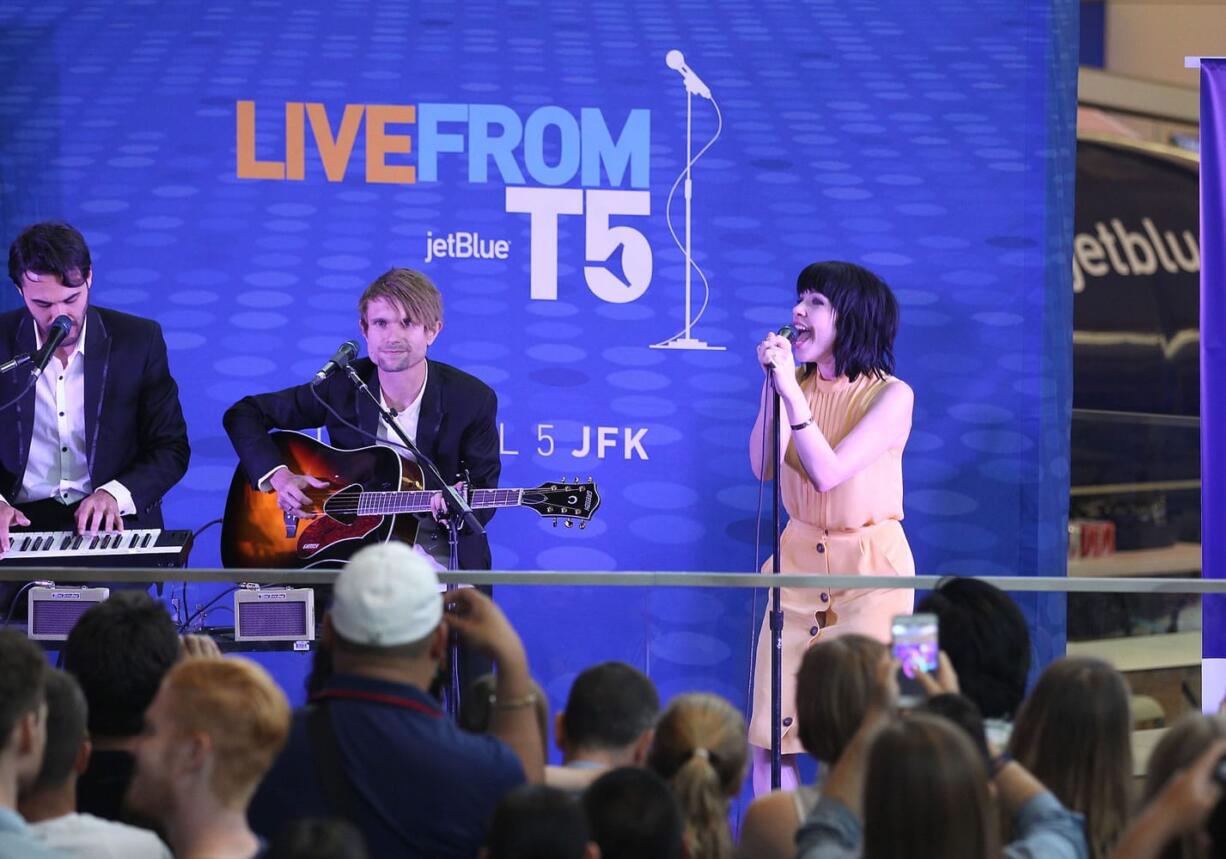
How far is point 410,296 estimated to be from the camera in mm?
6238

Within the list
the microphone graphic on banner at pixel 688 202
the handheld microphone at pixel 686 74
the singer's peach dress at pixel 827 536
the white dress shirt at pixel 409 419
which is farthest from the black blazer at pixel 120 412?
the handheld microphone at pixel 686 74

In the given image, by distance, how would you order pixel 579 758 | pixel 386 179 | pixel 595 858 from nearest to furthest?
1. pixel 595 858
2. pixel 579 758
3. pixel 386 179

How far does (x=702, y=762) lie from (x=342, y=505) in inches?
128

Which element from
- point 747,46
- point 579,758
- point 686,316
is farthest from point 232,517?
point 579,758

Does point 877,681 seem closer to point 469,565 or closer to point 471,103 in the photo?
point 469,565

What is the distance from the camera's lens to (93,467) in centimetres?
578

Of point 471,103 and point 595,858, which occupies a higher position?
point 471,103

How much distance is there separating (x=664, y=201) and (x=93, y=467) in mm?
2569

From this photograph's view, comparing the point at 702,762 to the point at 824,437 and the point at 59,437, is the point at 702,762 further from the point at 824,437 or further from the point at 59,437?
the point at 59,437

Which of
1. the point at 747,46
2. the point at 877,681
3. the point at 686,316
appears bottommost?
the point at 877,681

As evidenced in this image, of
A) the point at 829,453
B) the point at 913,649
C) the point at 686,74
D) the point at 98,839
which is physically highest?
the point at 686,74

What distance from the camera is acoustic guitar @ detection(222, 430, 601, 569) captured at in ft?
18.6

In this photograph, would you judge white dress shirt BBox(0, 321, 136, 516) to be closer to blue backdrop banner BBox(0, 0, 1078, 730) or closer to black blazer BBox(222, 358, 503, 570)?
black blazer BBox(222, 358, 503, 570)

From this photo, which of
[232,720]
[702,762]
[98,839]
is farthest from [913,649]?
[98,839]
